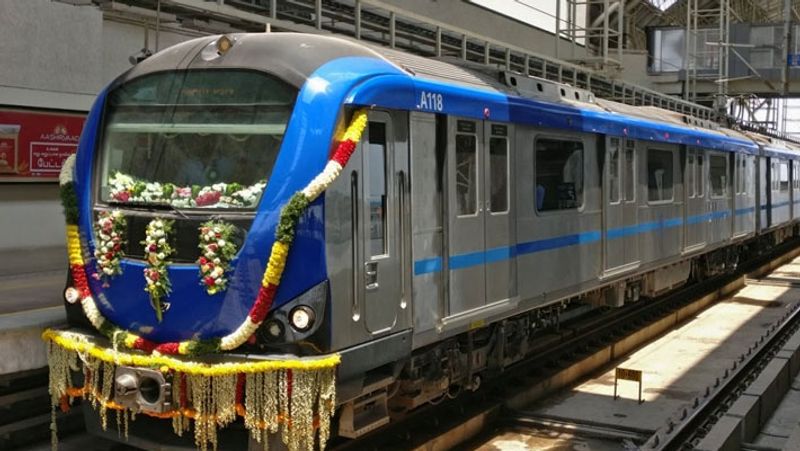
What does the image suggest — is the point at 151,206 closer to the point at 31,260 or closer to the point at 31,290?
the point at 31,290

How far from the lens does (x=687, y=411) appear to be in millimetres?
8133

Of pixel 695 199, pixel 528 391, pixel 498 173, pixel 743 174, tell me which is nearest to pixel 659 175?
pixel 695 199

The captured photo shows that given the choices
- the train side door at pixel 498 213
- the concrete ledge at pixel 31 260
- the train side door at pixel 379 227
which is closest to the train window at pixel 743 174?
the train side door at pixel 498 213

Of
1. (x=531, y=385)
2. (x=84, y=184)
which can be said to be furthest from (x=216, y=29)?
(x=531, y=385)

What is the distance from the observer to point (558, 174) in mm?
8977

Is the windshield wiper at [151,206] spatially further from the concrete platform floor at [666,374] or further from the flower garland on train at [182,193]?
the concrete platform floor at [666,374]

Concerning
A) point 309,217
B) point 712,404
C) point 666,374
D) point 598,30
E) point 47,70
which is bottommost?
point 666,374

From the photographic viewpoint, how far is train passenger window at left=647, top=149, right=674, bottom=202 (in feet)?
39.9

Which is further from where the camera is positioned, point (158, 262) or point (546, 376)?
point (546, 376)

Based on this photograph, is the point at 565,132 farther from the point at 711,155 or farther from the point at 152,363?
the point at 711,155

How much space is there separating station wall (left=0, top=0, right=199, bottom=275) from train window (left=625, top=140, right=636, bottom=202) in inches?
277

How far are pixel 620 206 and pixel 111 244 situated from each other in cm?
680

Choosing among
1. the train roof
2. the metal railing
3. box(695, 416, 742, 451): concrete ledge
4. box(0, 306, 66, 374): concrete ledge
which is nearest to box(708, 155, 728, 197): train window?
the metal railing

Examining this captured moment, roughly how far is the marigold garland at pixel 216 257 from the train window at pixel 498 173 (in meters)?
2.73
